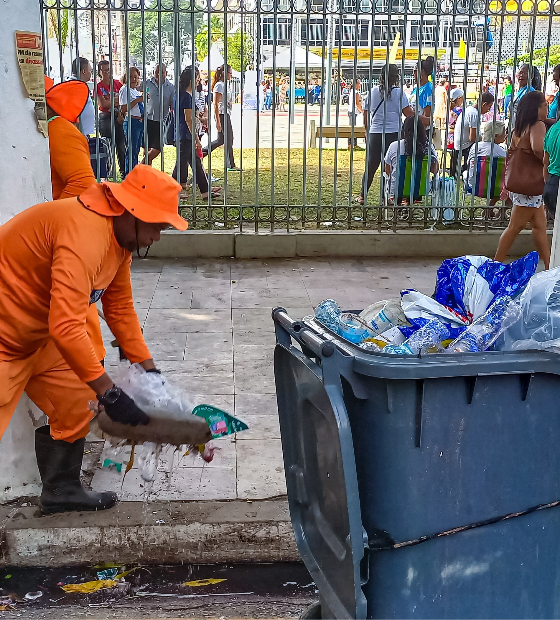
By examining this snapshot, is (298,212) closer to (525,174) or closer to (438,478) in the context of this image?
(525,174)

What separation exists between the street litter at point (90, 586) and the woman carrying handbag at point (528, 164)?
535cm

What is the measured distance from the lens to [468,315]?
2.67 m

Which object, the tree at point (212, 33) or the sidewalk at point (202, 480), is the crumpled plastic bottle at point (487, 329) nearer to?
the sidewalk at point (202, 480)

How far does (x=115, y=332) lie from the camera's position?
3.56 m

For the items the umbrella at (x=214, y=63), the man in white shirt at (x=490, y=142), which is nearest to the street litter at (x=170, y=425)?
the man in white shirt at (x=490, y=142)

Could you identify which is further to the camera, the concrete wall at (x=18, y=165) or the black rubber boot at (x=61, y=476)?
the black rubber boot at (x=61, y=476)

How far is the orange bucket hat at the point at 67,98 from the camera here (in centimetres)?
433

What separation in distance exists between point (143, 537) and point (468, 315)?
182 centimetres

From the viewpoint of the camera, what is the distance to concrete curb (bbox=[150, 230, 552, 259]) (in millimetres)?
8789

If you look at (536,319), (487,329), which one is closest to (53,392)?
(487,329)

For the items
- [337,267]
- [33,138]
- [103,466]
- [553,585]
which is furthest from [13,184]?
[337,267]

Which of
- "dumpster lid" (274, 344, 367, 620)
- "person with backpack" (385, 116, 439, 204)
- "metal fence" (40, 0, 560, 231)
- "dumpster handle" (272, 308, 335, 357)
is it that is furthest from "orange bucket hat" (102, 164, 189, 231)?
"person with backpack" (385, 116, 439, 204)

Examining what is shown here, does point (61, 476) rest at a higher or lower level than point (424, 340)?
lower

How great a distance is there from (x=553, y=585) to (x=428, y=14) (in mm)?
6634
